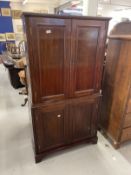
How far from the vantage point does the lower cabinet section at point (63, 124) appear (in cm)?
166

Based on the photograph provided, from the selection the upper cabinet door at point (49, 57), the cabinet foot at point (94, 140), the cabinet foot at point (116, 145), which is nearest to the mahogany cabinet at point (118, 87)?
the cabinet foot at point (116, 145)

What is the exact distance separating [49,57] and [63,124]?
869 millimetres

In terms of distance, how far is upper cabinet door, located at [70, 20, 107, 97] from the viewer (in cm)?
147

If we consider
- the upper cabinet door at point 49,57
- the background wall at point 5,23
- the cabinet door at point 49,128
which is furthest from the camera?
the background wall at point 5,23

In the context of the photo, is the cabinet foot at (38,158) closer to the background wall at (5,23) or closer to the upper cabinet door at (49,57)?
the upper cabinet door at (49,57)

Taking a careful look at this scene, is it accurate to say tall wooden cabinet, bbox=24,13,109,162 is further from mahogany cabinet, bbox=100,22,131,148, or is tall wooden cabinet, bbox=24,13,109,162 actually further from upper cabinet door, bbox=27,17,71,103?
mahogany cabinet, bbox=100,22,131,148

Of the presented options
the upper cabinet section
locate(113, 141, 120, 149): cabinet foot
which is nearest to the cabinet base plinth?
locate(113, 141, 120, 149): cabinet foot

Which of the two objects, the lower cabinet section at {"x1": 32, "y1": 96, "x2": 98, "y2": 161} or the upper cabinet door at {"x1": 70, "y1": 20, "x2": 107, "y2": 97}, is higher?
the upper cabinet door at {"x1": 70, "y1": 20, "x2": 107, "y2": 97}

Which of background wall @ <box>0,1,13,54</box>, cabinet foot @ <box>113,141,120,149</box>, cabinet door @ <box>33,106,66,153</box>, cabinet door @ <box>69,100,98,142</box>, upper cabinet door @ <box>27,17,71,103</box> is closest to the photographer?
upper cabinet door @ <box>27,17,71,103</box>

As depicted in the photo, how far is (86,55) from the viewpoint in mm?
1592

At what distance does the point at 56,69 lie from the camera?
1.53 m

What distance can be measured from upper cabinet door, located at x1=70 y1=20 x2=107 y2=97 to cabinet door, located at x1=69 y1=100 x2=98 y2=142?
159mm

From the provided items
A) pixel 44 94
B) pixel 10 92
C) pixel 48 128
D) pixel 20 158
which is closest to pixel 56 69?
pixel 44 94

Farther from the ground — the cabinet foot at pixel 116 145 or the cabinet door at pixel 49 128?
the cabinet door at pixel 49 128
